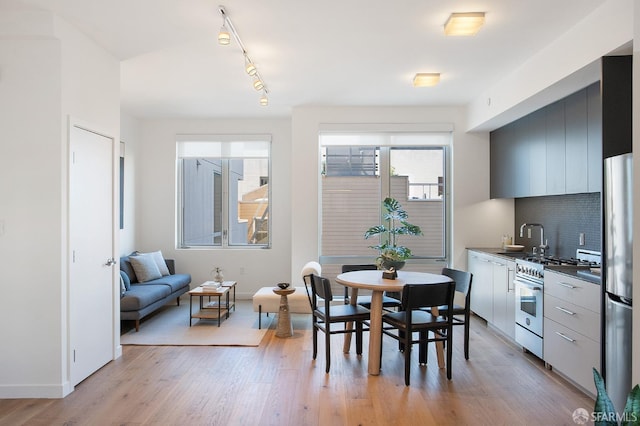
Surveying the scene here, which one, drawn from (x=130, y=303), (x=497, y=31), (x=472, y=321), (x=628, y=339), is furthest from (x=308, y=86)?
(x=628, y=339)

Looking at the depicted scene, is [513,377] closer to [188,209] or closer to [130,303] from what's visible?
[130,303]

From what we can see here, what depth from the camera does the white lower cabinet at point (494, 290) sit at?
Result: 451 centimetres

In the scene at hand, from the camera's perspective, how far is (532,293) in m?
3.99

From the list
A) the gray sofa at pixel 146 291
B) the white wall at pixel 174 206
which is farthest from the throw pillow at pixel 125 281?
the white wall at pixel 174 206

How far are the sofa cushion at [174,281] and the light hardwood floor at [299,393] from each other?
152 cm

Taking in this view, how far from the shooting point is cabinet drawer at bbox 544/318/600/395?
123 inches

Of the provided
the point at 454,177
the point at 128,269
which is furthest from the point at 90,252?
the point at 454,177

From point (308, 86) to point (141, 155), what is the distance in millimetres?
3298

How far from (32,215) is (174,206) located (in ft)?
12.1

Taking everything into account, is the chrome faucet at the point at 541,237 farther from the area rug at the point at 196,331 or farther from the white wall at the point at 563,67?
the area rug at the point at 196,331

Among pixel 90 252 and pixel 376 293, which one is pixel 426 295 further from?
pixel 90 252

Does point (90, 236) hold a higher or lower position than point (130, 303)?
higher

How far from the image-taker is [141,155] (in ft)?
22.6

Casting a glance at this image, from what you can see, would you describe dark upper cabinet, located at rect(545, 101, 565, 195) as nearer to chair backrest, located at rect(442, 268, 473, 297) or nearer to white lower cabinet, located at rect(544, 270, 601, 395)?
white lower cabinet, located at rect(544, 270, 601, 395)
